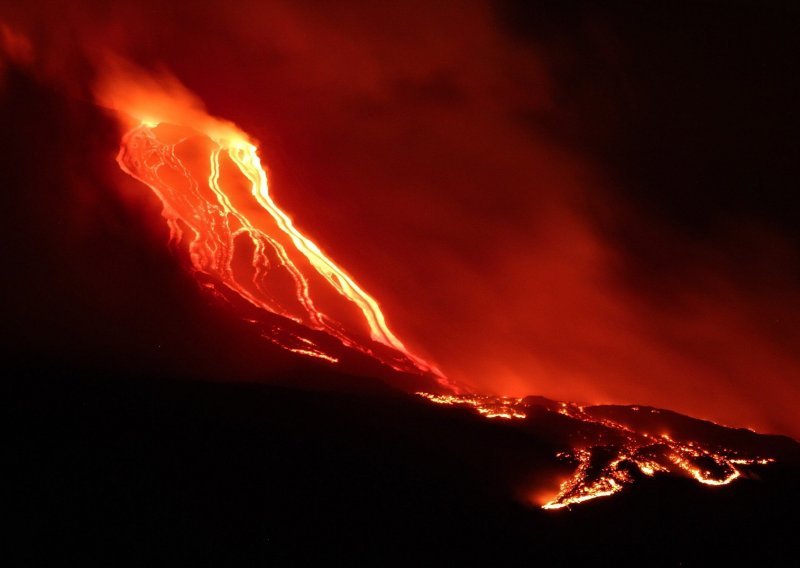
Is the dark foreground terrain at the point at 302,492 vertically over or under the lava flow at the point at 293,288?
under

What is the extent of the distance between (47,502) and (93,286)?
885 centimetres

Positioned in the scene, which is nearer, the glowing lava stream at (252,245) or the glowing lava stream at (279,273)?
the glowing lava stream at (279,273)

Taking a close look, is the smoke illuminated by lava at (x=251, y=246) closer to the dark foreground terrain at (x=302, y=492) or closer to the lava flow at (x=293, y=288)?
the lava flow at (x=293, y=288)

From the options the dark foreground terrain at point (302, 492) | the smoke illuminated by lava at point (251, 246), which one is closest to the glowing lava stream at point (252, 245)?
the smoke illuminated by lava at point (251, 246)

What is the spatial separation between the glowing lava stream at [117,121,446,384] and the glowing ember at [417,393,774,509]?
119 inches

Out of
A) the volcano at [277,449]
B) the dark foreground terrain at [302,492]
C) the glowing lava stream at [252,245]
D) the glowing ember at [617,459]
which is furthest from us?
the glowing lava stream at [252,245]

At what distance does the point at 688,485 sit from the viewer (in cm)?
1177

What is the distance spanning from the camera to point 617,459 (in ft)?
40.8

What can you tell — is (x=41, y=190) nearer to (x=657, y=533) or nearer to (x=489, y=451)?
(x=489, y=451)

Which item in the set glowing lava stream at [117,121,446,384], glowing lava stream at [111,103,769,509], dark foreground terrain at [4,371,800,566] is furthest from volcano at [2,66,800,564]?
glowing lava stream at [117,121,446,384]

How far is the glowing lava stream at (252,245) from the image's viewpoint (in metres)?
17.0

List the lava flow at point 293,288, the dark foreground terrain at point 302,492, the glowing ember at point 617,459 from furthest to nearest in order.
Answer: the lava flow at point 293,288 → the glowing ember at point 617,459 → the dark foreground terrain at point 302,492

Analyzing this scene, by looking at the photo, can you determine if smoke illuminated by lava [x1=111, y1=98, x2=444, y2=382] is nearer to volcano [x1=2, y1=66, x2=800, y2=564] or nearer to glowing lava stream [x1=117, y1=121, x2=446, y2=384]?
glowing lava stream [x1=117, y1=121, x2=446, y2=384]

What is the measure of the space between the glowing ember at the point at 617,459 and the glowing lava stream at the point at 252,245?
3014 mm
